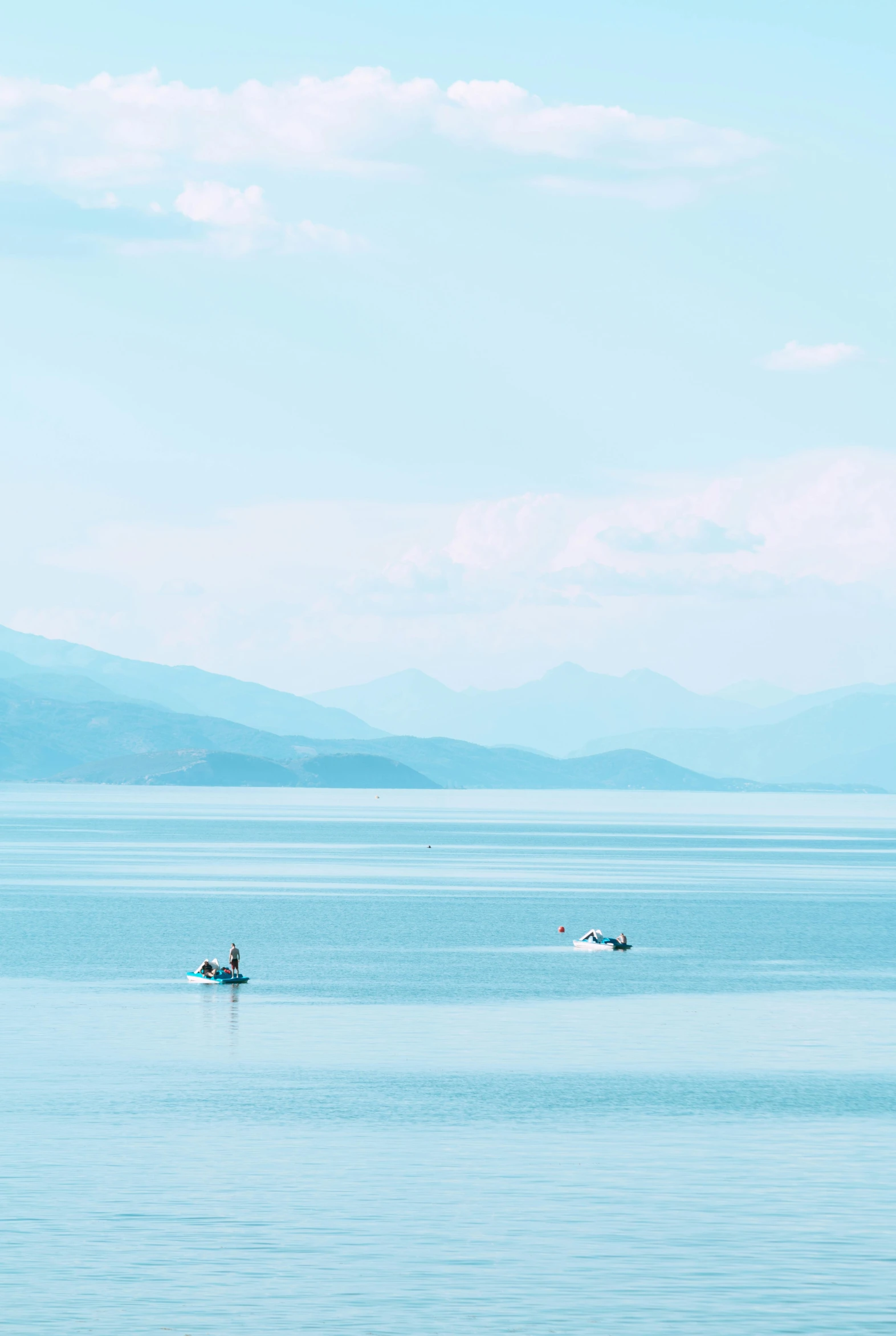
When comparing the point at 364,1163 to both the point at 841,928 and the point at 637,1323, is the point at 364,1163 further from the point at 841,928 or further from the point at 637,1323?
the point at 841,928

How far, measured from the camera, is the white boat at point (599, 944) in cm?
15325

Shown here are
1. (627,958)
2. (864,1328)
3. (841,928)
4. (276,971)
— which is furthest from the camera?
(841,928)

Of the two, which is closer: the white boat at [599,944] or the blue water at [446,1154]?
the blue water at [446,1154]

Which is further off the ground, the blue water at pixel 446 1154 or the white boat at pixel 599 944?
the white boat at pixel 599 944

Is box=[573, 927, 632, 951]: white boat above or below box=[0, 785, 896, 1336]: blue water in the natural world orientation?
above

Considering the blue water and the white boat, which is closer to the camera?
the blue water

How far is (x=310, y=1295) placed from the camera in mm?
47156

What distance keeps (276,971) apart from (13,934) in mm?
36399

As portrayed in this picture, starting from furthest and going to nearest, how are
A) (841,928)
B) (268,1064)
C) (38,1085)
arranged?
1. (841,928)
2. (268,1064)
3. (38,1085)

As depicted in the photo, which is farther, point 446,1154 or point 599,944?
point 599,944

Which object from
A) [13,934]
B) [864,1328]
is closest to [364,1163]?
[864,1328]

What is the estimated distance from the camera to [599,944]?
15388 cm

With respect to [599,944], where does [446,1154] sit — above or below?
below

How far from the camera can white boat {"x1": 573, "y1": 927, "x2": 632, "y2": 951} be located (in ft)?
503
